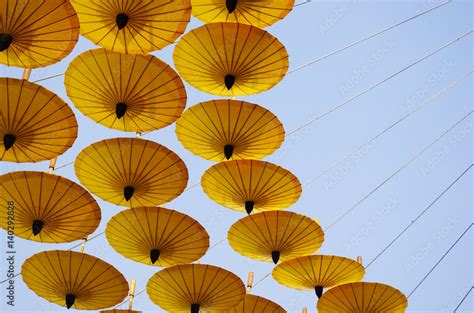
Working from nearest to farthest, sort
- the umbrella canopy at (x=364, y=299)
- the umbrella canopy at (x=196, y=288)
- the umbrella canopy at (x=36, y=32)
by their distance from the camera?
the umbrella canopy at (x=36, y=32) → the umbrella canopy at (x=196, y=288) → the umbrella canopy at (x=364, y=299)

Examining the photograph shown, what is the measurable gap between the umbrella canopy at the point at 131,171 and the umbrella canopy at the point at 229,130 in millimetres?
716

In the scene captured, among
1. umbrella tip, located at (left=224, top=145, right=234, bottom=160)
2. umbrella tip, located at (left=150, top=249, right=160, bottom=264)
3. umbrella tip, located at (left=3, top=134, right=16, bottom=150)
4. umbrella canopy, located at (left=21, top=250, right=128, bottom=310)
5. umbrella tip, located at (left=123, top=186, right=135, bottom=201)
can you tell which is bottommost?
umbrella canopy, located at (left=21, top=250, right=128, bottom=310)

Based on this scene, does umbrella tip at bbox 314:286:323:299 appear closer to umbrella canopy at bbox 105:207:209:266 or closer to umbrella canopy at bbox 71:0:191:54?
umbrella canopy at bbox 105:207:209:266

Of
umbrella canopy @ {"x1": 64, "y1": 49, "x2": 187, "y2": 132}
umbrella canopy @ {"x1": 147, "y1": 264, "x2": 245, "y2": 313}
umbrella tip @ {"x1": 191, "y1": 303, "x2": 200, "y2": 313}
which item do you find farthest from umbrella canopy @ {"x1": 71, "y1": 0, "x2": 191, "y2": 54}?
umbrella tip @ {"x1": 191, "y1": 303, "x2": 200, "y2": 313}

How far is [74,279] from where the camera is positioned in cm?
1012

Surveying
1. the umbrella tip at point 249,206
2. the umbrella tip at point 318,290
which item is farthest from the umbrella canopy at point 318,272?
the umbrella tip at point 249,206

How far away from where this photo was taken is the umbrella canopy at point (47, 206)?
9266mm

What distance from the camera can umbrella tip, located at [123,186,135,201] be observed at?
32.2 ft

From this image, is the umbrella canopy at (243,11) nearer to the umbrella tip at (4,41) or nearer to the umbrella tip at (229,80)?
the umbrella tip at (229,80)

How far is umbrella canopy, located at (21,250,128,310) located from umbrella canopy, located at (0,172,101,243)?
415mm

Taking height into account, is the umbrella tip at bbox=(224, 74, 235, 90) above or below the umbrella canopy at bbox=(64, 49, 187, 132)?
above

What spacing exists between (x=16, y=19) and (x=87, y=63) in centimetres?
132

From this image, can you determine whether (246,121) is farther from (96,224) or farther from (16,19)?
Result: (16,19)

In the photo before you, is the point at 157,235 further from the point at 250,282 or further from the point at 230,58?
the point at 230,58
